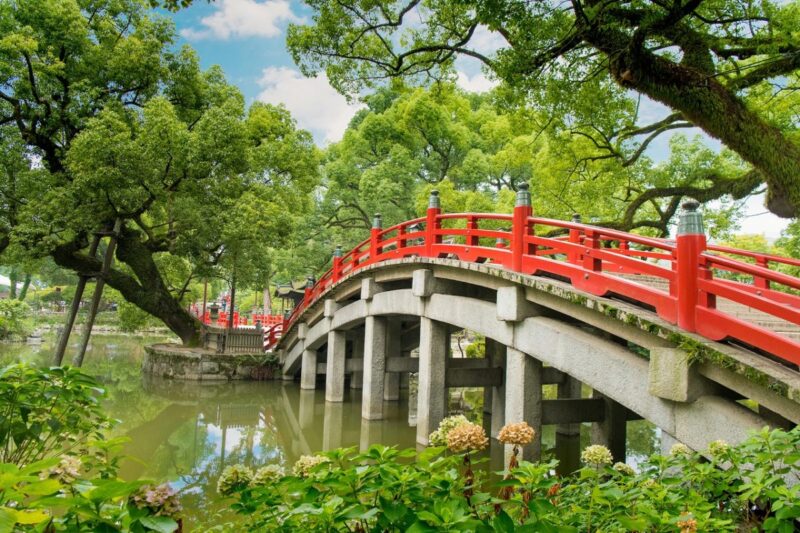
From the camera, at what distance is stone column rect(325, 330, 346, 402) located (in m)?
14.1

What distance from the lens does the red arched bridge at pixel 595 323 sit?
4508mm

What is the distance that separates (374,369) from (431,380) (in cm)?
249

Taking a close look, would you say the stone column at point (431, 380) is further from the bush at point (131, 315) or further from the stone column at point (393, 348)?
the bush at point (131, 315)

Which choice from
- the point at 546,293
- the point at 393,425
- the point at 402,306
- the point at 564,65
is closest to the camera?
the point at 546,293

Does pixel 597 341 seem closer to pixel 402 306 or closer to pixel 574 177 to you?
pixel 402 306

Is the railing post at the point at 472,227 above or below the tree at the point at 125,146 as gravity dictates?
below

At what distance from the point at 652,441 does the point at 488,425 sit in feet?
11.4

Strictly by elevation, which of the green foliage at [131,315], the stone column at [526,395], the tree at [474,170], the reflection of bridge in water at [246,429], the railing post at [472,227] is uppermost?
the tree at [474,170]

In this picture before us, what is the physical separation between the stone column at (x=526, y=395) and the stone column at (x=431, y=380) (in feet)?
7.35

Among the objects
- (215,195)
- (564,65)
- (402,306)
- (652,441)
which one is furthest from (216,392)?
(564,65)

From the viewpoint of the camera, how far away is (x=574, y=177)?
13.7m

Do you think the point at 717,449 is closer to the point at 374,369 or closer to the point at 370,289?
the point at 374,369

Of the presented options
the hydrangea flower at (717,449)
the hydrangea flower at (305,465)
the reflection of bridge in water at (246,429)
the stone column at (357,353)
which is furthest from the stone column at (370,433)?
the hydrangea flower at (305,465)

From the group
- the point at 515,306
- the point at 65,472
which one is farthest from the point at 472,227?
the point at 65,472
